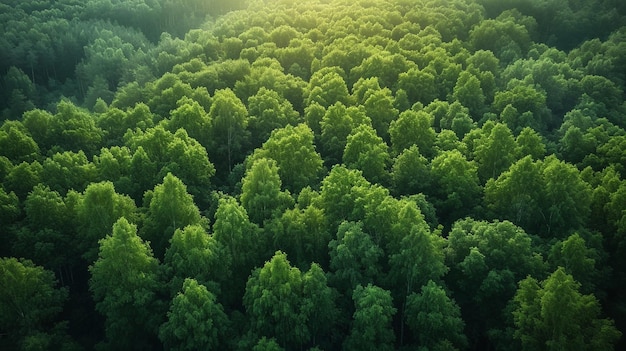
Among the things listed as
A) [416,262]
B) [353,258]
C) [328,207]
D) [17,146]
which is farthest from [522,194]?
[17,146]

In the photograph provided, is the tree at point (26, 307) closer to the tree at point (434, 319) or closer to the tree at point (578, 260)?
the tree at point (434, 319)

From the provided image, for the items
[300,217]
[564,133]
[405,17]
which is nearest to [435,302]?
[300,217]

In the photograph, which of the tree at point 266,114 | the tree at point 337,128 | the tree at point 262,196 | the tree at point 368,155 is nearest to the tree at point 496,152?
the tree at point 368,155

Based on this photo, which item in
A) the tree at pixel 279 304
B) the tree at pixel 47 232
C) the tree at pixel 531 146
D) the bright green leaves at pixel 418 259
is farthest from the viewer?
the tree at pixel 531 146

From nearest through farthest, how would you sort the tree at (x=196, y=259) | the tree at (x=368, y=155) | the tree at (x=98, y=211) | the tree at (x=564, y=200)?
the tree at (x=196, y=259) → the tree at (x=98, y=211) → the tree at (x=564, y=200) → the tree at (x=368, y=155)

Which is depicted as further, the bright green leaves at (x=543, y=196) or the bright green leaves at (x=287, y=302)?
the bright green leaves at (x=543, y=196)

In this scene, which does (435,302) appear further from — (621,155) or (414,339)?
(621,155)
